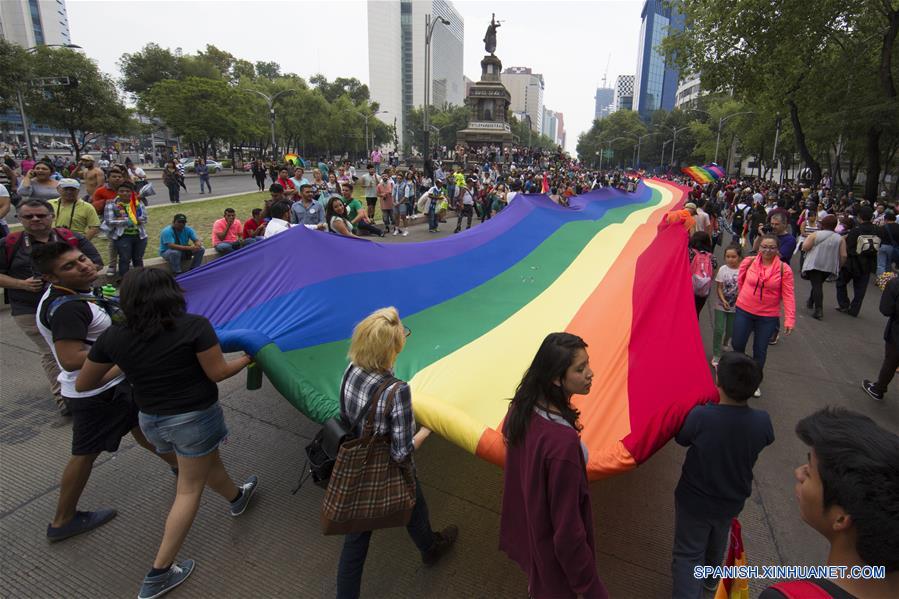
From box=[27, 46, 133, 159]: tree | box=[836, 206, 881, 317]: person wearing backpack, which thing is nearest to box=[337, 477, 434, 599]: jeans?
box=[836, 206, 881, 317]: person wearing backpack

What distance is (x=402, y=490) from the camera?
2.38m

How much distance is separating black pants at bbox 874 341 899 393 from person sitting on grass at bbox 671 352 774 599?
13.2 ft

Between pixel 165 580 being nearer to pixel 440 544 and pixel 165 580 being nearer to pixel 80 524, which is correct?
pixel 80 524

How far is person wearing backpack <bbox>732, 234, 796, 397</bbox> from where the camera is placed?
4.70 meters

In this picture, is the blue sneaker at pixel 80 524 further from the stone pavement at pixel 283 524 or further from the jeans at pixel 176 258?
the jeans at pixel 176 258

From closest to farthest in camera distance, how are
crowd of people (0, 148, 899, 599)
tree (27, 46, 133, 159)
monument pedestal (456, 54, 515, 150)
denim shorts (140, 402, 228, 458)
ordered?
crowd of people (0, 148, 899, 599)
denim shorts (140, 402, 228, 458)
tree (27, 46, 133, 159)
monument pedestal (456, 54, 515, 150)

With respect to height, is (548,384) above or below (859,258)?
above

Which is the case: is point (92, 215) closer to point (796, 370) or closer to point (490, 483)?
point (490, 483)

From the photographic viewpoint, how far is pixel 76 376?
2.88 metres

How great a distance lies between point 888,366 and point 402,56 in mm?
148207

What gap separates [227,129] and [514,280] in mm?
43035

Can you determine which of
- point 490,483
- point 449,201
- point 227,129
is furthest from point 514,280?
point 227,129

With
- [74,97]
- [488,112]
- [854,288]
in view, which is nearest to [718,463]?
[854,288]

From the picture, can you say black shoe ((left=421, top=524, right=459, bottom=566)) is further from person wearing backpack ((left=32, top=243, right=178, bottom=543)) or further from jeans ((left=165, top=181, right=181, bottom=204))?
Answer: jeans ((left=165, top=181, right=181, bottom=204))
